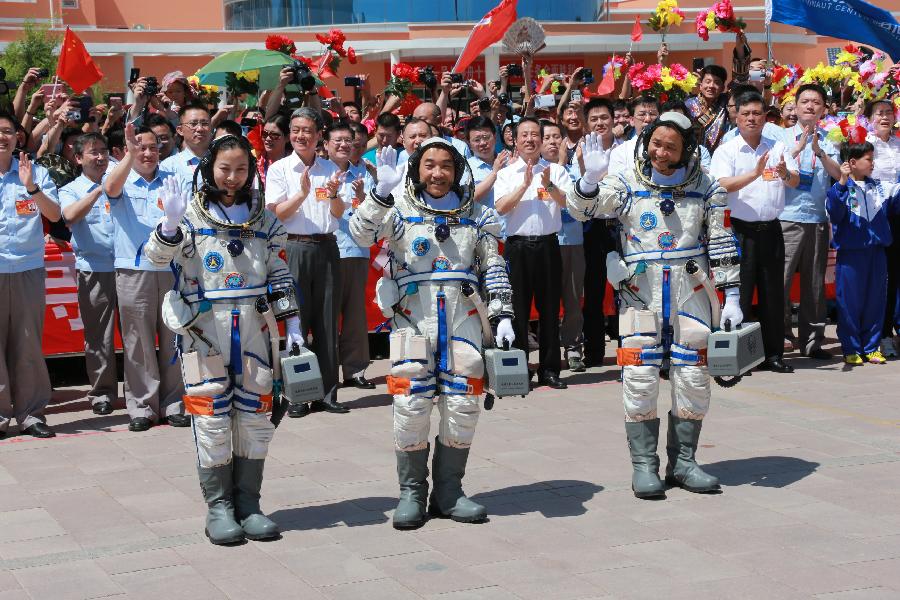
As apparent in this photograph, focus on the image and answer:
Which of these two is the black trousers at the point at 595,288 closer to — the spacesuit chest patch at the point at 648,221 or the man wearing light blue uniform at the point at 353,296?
the man wearing light blue uniform at the point at 353,296

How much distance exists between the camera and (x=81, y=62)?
1314 cm

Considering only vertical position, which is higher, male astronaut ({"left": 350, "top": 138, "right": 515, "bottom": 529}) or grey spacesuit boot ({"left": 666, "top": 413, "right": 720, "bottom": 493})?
male astronaut ({"left": 350, "top": 138, "right": 515, "bottom": 529})

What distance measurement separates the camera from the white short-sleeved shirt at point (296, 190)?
30.9 ft

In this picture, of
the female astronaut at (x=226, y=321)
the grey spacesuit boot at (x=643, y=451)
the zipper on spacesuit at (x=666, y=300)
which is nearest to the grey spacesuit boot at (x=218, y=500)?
the female astronaut at (x=226, y=321)

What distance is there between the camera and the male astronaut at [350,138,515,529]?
21.6 ft

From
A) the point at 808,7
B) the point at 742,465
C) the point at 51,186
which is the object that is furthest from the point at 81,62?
the point at 742,465

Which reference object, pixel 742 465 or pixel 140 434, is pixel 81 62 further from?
pixel 742 465

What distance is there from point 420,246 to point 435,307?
1.03ft

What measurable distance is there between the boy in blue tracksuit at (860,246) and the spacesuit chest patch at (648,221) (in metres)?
4.34

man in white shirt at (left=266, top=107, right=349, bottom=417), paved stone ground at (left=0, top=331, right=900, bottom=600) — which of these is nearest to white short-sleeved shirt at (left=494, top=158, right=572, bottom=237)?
man in white shirt at (left=266, top=107, right=349, bottom=417)

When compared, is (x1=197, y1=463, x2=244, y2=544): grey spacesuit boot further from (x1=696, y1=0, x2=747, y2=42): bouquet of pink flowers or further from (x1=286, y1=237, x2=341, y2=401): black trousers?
(x1=696, y1=0, x2=747, y2=42): bouquet of pink flowers

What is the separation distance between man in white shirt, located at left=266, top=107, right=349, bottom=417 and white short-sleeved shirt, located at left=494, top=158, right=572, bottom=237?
53.5 inches

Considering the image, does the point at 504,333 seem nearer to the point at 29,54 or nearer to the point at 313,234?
the point at 313,234

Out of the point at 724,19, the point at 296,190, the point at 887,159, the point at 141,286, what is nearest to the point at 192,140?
the point at 296,190
